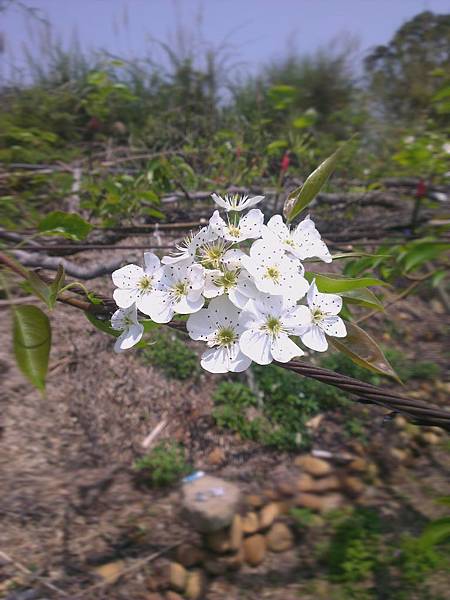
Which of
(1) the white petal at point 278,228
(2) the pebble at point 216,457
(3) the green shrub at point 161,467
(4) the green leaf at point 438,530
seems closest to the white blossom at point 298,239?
(1) the white petal at point 278,228

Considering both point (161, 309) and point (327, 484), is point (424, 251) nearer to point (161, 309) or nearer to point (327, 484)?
point (161, 309)

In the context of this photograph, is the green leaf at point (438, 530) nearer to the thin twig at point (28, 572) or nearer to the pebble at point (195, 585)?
the pebble at point (195, 585)

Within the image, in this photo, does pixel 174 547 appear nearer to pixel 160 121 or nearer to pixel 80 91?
pixel 160 121

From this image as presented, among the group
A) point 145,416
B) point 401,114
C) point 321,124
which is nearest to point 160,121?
point 321,124

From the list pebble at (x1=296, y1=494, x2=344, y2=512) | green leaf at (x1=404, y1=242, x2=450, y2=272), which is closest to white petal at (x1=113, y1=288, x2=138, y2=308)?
green leaf at (x1=404, y1=242, x2=450, y2=272)

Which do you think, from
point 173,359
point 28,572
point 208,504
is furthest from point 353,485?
point 28,572

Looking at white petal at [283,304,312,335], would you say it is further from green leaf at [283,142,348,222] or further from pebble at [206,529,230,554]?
pebble at [206,529,230,554]
